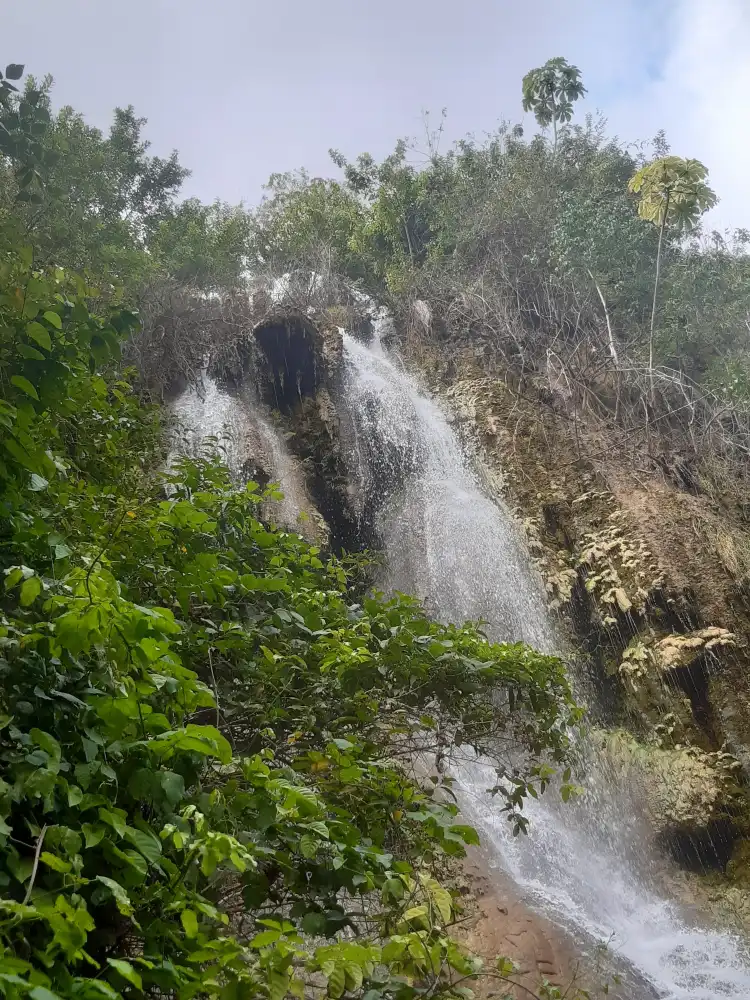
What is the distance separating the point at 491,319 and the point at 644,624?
973 cm

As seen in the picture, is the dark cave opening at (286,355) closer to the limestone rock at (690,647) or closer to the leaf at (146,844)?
the limestone rock at (690,647)

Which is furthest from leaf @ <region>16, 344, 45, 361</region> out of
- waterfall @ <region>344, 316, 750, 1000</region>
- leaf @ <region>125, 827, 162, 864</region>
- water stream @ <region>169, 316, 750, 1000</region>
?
waterfall @ <region>344, 316, 750, 1000</region>

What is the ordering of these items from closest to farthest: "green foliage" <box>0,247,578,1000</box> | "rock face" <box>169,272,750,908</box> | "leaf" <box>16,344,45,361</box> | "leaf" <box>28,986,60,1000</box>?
"leaf" <box>28,986,60,1000</box>, "green foliage" <box>0,247,578,1000</box>, "leaf" <box>16,344,45,361</box>, "rock face" <box>169,272,750,908</box>

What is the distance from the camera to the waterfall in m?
7.51

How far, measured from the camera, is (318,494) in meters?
13.4

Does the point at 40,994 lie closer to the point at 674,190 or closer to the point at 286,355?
the point at 286,355

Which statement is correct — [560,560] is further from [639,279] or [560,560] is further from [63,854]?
[63,854]

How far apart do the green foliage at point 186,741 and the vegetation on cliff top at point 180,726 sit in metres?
0.01

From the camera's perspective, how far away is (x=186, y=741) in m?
1.91

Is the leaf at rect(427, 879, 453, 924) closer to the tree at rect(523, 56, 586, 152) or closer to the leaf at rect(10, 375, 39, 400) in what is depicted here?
the leaf at rect(10, 375, 39, 400)

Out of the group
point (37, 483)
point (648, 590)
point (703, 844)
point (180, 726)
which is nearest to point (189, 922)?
point (180, 726)

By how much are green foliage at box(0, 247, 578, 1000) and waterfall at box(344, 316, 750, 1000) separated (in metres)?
4.99

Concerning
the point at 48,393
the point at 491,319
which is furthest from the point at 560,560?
the point at 48,393

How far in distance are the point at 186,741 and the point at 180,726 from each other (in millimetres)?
398
